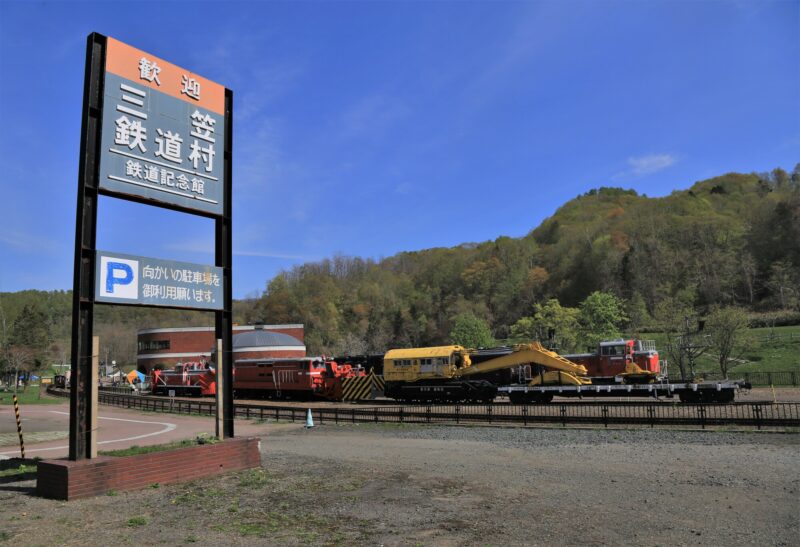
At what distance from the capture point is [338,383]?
3956 centimetres

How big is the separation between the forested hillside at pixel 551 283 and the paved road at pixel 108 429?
44.3 metres

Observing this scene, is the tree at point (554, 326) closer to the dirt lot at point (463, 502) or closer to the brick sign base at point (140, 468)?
the dirt lot at point (463, 502)

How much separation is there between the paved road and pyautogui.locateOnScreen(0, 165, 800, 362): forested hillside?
44.3 m

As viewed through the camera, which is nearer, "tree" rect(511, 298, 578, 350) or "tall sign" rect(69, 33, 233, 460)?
"tall sign" rect(69, 33, 233, 460)

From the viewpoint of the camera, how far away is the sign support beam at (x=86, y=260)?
10.1 metres

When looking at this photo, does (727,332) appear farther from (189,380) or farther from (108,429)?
(108,429)

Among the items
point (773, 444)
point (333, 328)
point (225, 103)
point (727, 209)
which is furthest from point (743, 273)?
point (225, 103)

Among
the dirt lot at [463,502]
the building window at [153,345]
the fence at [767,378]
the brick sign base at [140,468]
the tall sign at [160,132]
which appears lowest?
the fence at [767,378]

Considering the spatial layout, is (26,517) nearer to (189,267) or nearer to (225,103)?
(189,267)

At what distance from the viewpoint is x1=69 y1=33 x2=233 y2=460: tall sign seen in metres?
10.5

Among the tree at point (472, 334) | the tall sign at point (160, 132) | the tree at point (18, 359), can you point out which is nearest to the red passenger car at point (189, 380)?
the tree at point (18, 359)

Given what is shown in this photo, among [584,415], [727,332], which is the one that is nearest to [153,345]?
[727,332]

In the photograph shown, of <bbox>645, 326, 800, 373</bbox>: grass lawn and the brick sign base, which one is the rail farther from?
<bbox>645, 326, 800, 373</bbox>: grass lawn

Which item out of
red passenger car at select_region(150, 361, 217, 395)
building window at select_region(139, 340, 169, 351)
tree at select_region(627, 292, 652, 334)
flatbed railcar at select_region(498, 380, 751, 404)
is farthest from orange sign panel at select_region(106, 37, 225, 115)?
building window at select_region(139, 340, 169, 351)
